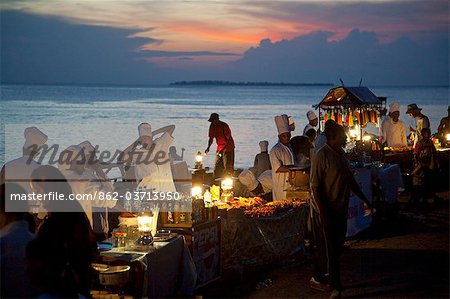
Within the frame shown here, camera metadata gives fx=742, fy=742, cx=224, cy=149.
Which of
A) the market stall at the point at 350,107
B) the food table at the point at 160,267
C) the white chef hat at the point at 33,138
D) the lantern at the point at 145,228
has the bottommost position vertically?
the food table at the point at 160,267

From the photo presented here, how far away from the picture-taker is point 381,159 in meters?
15.3

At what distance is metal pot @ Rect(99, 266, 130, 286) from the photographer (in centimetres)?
675

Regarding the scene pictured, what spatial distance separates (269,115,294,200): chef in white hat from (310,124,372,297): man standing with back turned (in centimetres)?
305

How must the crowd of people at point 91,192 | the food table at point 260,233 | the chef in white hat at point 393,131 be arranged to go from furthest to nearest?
1. the chef in white hat at point 393,131
2. the food table at point 260,233
3. the crowd of people at point 91,192

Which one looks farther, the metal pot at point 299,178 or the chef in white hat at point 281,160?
the chef in white hat at point 281,160

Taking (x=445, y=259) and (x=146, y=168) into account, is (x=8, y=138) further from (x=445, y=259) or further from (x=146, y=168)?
(x=445, y=259)

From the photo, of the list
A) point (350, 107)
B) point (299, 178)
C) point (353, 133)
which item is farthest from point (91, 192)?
point (353, 133)

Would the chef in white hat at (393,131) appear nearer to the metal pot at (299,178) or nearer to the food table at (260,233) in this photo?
the metal pot at (299,178)

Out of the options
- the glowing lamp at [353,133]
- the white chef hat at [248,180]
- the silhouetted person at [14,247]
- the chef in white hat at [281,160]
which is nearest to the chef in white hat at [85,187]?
the silhouetted person at [14,247]

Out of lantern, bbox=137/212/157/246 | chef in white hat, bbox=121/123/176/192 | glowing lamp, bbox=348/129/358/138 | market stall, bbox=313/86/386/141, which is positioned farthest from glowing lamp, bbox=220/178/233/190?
glowing lamp, bbox=348/129/358/138

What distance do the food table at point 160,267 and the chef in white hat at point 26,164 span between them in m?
1.80

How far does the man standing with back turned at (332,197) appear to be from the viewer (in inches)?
331

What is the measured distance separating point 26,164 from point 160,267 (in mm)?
2394

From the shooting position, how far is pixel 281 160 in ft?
38.8
